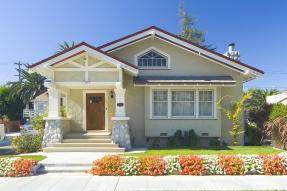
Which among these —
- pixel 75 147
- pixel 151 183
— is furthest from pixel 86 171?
pixel 75 147

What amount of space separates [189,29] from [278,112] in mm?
30304

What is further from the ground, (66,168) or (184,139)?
(184,139)

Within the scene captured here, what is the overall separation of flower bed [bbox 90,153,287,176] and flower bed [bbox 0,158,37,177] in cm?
211

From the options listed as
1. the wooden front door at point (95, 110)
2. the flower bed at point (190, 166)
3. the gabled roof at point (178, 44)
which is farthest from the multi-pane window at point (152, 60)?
the flower bed at point (190, 166)

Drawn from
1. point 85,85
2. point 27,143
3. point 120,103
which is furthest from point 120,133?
point 27,143

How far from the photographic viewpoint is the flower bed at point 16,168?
31.2 feet

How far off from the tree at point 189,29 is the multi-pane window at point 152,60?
2752 centimetres

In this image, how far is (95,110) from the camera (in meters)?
Result: 16.2

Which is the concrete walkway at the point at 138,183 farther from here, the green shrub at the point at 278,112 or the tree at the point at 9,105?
the tree at the point at 9,105

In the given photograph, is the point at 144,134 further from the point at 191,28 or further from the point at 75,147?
the point at 191,28

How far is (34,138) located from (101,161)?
629 cm

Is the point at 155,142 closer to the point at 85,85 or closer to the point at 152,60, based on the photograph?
the point at 152,60

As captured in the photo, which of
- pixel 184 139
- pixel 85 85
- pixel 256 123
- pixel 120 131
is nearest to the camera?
pixel 120 131

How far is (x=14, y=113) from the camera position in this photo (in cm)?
4103
